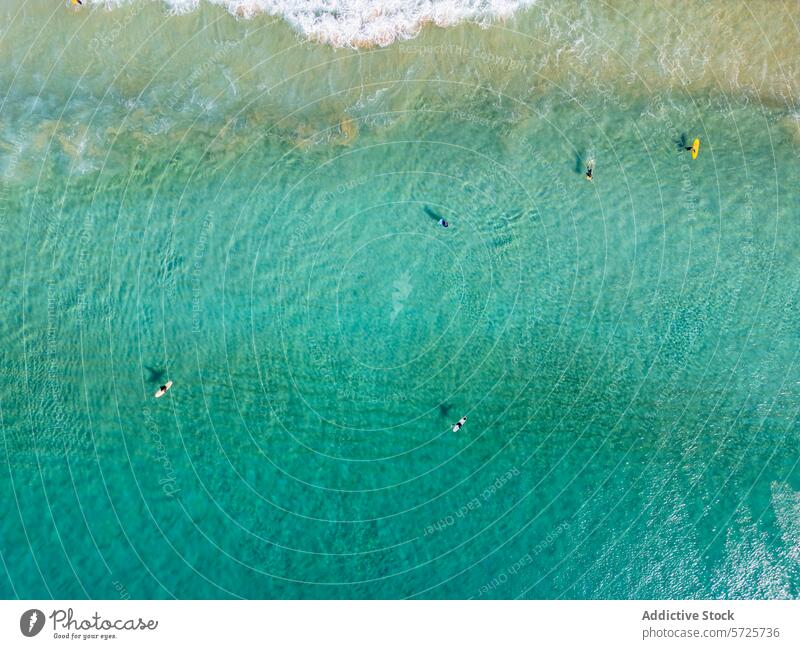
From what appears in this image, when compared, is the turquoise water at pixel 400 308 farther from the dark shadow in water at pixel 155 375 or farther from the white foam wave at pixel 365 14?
the white foam wave at pixel 365 14

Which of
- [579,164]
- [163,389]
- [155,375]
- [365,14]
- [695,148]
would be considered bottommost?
[163,389]

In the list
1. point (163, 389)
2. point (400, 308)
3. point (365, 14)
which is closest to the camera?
point (365, 14)

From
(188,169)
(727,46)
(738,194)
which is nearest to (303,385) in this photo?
(188,169)

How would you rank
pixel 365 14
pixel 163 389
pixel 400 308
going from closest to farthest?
pixel 365 14, pixel 400 308, pixel 163 389

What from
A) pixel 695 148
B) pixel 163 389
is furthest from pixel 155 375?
pixel 695 148

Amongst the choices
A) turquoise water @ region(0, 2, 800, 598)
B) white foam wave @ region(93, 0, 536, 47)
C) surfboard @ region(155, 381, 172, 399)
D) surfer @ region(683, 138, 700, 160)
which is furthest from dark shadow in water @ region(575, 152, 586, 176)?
surfboard @ region(155, 381, 172, 399)

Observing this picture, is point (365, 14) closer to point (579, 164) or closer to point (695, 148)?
point (579, 164)
